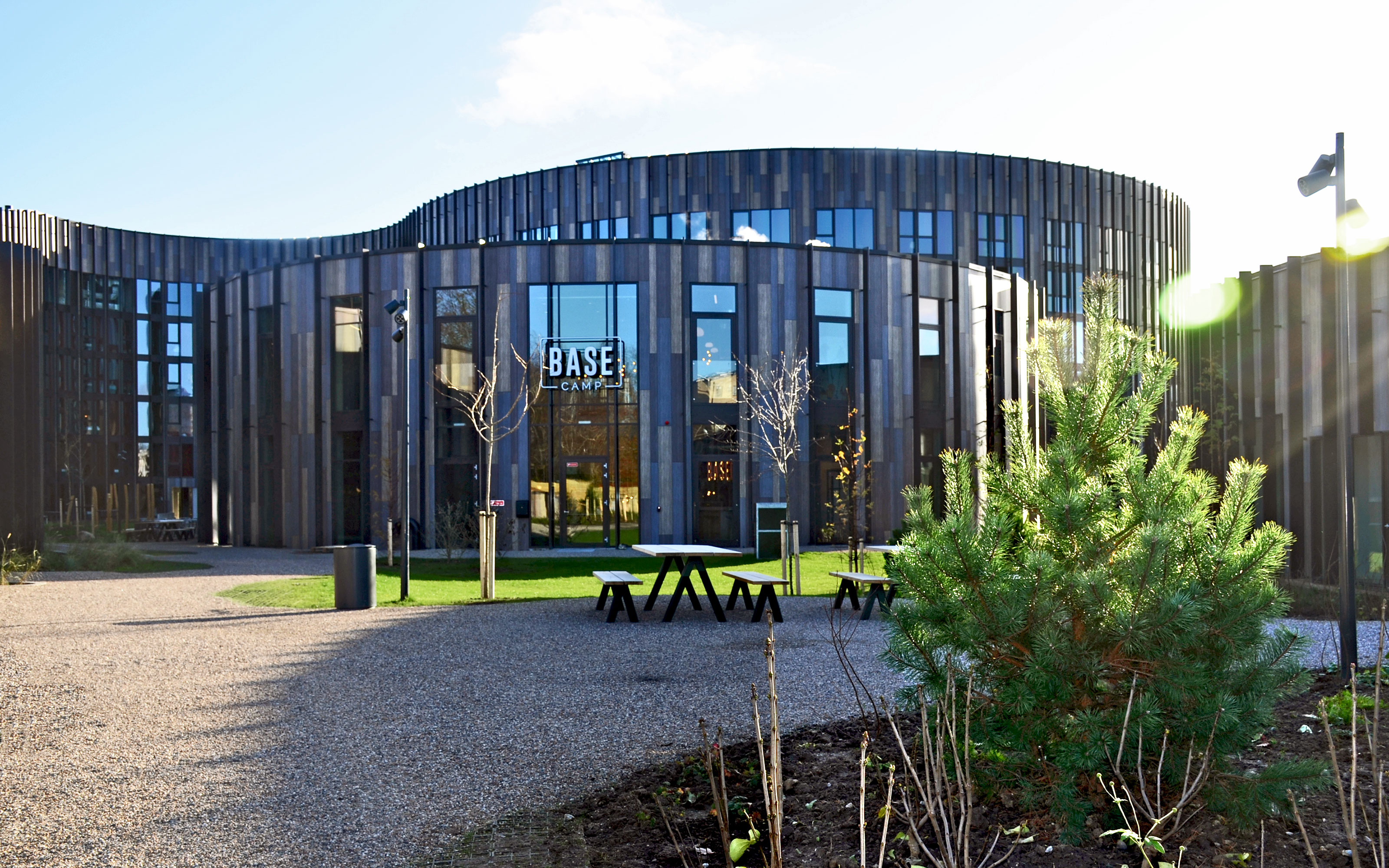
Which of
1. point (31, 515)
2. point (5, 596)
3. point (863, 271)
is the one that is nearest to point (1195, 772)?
A: point (5, 596)

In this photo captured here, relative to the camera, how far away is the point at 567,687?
29.0ft

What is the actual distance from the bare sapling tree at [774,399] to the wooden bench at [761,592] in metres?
13.2

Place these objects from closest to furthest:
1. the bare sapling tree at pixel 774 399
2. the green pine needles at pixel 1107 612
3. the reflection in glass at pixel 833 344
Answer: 1. the green pine needles at pixel 1107 612
2. the bare sapling tree at pixel 774 399
3. the reflection in glass at pixel 833 344

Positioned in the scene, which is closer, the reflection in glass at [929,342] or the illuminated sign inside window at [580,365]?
the illuminated sign inside window at [580,365]

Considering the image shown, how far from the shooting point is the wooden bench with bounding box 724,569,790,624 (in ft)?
40.8

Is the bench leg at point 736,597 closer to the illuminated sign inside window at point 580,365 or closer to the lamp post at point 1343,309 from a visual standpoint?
the lamp post at point 1343,309

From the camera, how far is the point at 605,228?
41.6 meters

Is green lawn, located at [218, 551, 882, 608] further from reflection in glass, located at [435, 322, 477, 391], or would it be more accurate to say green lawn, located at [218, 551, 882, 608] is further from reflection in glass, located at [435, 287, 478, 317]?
reflection in glass, located at [435, 287, 478, 317]

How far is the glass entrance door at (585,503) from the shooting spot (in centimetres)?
2781

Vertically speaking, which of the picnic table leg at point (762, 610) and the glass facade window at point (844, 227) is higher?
the glass facade window at point (844, 227)

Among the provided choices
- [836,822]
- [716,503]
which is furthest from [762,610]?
[716,503]

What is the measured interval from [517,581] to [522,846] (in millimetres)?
14847

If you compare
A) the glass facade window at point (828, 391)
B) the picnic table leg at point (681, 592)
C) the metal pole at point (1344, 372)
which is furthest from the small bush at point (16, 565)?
the metal pole at point (1344, 372)

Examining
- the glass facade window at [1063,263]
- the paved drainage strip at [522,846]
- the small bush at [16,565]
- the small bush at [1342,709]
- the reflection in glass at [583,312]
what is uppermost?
the glass facade window at [1063,263]
